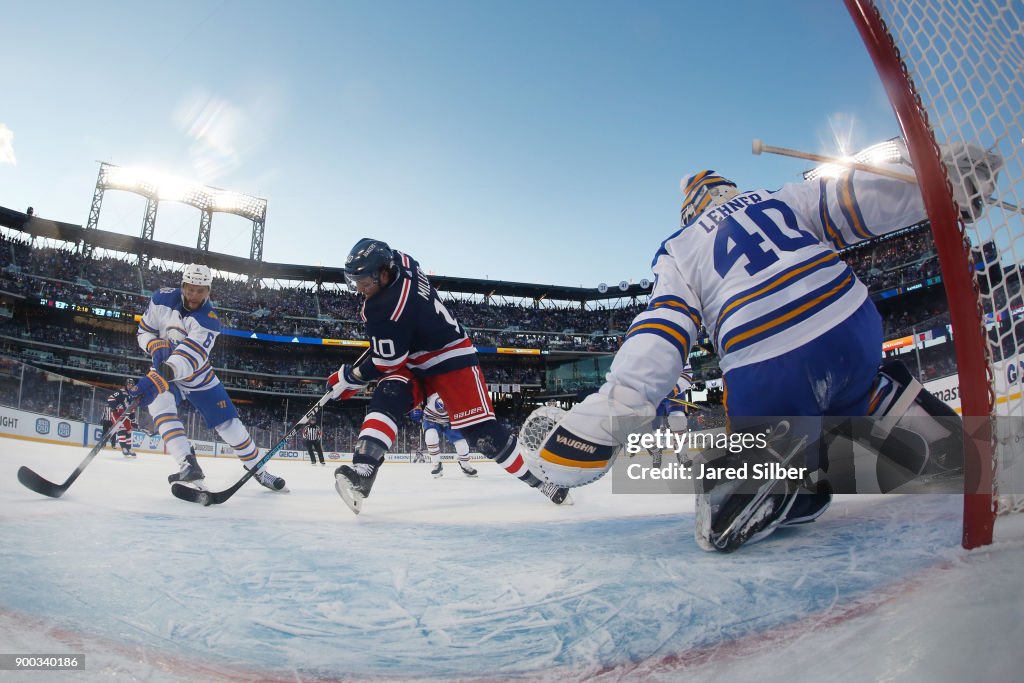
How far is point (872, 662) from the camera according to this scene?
27.9 inches

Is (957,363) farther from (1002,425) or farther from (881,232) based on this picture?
(881,232)

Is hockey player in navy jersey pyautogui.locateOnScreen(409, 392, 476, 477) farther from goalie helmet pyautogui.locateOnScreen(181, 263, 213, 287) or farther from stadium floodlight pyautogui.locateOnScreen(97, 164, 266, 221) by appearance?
stadium floodlight pyautogui.locateOnScreen(97, 164, 266, 221)

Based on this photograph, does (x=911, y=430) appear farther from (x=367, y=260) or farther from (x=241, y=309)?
(x=241, y=309)

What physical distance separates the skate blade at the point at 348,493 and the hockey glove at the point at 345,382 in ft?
2.53

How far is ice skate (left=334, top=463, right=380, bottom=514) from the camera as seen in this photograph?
2467mm

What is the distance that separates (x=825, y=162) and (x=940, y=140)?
25 cm

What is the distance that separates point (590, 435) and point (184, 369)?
3.08 metres

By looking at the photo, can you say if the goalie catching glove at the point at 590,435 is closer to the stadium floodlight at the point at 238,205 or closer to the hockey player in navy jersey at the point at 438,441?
the hockey player in navy jersey at the point at 438,441

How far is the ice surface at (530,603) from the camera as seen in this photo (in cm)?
78

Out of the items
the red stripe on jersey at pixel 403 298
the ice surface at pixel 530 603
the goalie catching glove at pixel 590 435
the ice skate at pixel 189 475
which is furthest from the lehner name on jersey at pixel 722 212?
the ice skate at pixel 189 475

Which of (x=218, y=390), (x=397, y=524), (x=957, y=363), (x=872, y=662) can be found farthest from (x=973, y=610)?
(x=218, y=390)

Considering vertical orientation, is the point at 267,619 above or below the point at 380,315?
below

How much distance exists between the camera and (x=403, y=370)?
117 inches

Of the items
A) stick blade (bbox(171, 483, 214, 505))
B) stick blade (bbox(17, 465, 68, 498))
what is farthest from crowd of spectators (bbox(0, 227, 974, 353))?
stick blade (bbox(171, 483, 214, 505))
